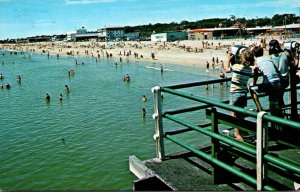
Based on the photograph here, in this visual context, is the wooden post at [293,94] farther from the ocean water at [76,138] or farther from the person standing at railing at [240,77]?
the ocean water at [76,138]

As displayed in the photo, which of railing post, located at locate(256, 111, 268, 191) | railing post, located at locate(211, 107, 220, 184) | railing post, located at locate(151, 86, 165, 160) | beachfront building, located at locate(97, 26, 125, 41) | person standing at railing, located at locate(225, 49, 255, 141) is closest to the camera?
railing post, located at locate(256, 111, 268, 191)

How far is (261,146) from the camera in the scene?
3.60m

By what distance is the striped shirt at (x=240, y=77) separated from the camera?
5.87m

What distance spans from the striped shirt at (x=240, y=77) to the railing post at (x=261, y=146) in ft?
7.89

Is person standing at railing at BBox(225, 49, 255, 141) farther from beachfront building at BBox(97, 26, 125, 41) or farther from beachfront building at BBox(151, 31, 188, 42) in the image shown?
beachfront building at BBox(97, 26, 125, 41)

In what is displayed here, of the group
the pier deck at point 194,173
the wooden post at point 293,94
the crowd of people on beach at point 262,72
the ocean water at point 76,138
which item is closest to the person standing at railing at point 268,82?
the crowd of people on beach at point 262,72

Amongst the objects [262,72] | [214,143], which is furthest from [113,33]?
[214,143]

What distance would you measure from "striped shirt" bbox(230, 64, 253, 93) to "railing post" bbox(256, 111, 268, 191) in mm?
2404

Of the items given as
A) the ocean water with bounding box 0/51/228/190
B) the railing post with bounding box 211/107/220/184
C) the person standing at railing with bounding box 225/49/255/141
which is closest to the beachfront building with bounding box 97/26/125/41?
the ocean water with bounding box 0/51/228/190

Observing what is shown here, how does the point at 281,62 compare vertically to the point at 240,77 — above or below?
above

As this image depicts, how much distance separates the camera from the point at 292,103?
5996mm

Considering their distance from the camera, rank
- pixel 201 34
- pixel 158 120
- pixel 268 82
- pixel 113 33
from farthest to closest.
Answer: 1. pixel 113 33
2. pixel 201 34
3. pixel 268 82
4. pixel 158 120

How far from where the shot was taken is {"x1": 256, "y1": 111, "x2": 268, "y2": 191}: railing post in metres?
3.55

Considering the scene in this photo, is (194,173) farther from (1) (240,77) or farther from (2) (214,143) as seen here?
(1) (240,77)
